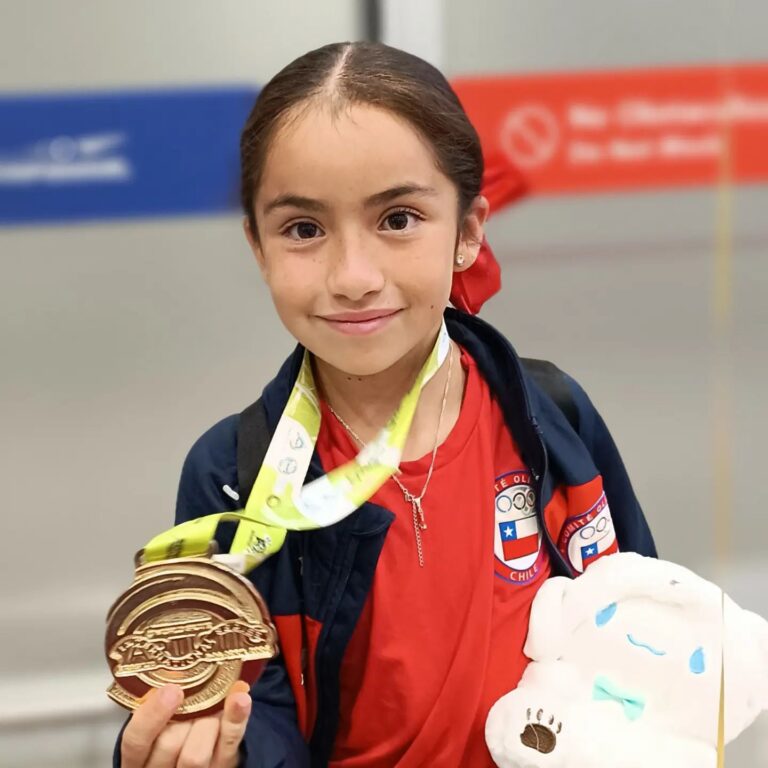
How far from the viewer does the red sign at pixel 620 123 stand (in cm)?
147

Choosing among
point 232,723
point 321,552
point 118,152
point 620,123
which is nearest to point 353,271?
point 321,552

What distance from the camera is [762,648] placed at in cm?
80

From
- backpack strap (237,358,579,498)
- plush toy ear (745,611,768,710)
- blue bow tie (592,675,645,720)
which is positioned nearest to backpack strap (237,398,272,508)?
backpack strap (237,358,579,498)

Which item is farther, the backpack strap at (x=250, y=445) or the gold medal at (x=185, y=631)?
the backpack strap at (x=250, y=445)

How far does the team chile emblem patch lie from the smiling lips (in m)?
0.20

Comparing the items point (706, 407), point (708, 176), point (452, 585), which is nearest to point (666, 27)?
point (708, 176)

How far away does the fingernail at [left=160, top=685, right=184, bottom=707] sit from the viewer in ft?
2.28

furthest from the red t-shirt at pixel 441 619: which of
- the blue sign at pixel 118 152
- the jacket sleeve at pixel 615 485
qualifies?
the blue sign at pixel 118 152

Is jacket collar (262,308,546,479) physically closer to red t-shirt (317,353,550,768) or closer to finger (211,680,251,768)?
red t-shirt (317,353,550,768)

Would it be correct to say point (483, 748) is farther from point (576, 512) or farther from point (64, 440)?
point (64, 440)

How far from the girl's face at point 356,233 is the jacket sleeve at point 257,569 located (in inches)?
5.5

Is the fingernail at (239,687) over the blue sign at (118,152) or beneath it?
beneath

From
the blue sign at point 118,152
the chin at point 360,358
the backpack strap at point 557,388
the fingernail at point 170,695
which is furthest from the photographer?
the blue sign at point 118,152

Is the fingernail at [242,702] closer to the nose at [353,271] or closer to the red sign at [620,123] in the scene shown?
the nose at [353,271]
